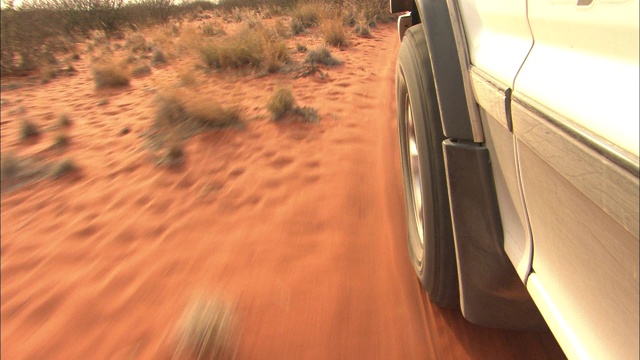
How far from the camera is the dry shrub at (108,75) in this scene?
308 inches

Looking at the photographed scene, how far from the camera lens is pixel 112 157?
4.61m

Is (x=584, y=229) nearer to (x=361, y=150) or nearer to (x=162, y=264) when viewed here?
(x=162, y=264)

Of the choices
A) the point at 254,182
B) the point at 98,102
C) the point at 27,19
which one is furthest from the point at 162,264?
the point at 98,102

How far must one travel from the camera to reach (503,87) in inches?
48.9

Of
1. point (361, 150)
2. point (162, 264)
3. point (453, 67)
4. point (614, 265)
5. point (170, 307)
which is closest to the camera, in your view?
point (614, 265)

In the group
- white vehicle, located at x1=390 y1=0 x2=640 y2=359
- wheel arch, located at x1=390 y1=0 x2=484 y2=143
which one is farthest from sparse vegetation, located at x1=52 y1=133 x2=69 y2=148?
wheel arch, located at x1=390 y1=0 x2=484 y2=143

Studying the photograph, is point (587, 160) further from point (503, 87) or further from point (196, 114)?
point (196, 114)

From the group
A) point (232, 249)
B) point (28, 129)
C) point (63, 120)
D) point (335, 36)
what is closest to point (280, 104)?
point (63, 120)

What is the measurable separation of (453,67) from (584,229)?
0.94 meters

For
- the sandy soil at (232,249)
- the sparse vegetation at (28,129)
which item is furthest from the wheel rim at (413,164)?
the sparse vegetation at (28,129)

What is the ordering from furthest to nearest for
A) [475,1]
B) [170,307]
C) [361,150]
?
1. [361,150]
2. [170,307]
3. [475,1]

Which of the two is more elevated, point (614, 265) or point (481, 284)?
point (614, 265)

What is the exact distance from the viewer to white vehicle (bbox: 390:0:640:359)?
79 cm

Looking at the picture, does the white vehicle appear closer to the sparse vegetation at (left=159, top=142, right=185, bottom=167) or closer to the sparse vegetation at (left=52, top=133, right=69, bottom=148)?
the sparse vegetation at (left=159, top=142, right=185, bottom=167)
